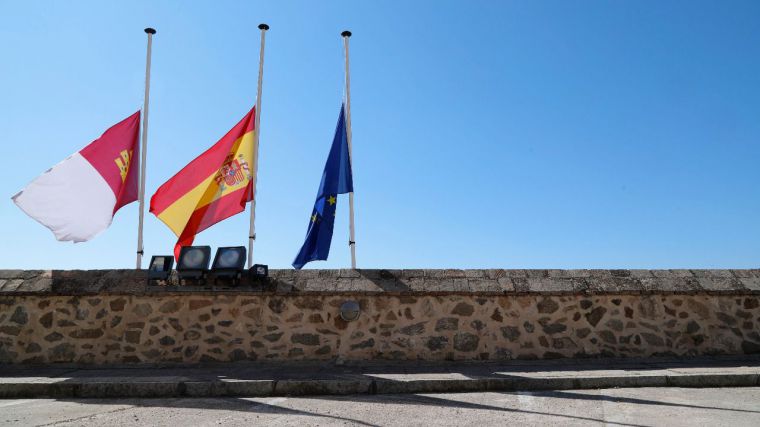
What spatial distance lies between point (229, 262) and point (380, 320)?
2563 mm

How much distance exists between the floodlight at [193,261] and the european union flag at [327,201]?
160 cm

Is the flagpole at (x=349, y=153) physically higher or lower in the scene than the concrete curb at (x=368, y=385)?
higher

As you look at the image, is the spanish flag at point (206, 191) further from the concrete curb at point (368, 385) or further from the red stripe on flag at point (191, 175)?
the concrete curb at point (368, 385)

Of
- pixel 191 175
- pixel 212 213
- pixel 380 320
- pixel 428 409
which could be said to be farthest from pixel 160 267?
pixel 428 409

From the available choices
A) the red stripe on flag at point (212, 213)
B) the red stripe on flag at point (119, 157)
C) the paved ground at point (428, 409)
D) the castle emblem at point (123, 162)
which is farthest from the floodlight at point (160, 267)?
the paved ground at point (428, 409)

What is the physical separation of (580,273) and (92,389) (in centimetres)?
724

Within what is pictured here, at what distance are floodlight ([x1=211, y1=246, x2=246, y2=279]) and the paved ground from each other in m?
2.47

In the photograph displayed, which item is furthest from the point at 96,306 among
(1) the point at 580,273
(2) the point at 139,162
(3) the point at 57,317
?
(1) the point at 580,273

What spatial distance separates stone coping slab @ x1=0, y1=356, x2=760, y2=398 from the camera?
6.50 meters

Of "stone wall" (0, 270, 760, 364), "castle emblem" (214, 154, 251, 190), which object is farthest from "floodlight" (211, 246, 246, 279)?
"castle emblem" (214, 154, 251, 190)

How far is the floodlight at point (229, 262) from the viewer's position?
27.6 feet

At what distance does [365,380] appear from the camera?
6586 millimetres

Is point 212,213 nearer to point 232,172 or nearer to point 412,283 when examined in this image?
point 232,172

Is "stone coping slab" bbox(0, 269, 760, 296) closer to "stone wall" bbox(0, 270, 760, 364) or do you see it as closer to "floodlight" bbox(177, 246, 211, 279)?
"stone wall" bbox(0, 270, 760, 364)
